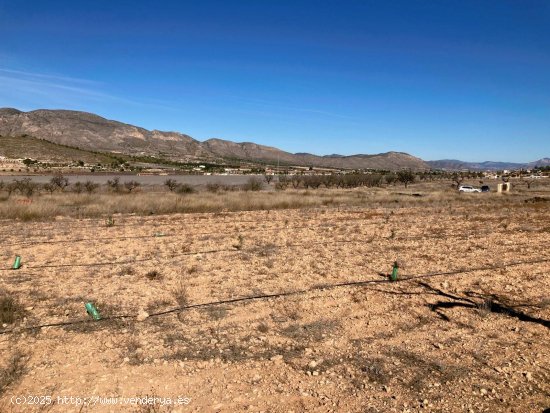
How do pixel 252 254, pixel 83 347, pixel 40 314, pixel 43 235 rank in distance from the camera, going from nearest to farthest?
1. pixel 83 347
2. pixel 40 314
3. pixel 252 254
4. pixel 43 235

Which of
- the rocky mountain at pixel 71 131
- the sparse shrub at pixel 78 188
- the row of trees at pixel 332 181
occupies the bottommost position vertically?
the sparse shrub at pixel 78 188

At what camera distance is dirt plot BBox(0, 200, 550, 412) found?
495 centimetres

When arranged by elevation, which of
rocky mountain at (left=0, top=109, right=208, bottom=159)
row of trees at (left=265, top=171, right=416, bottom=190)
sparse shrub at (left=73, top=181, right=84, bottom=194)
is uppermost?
rocky mountain at (left=0, top=109, right=208, bottom=159)

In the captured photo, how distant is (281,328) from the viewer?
683 centimetres

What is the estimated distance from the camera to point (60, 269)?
10.4 meters

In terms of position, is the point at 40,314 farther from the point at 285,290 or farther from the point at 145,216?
the point at 145,216

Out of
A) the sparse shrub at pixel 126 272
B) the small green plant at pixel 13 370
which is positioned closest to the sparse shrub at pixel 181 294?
the sparse shrub at pixel 126 272

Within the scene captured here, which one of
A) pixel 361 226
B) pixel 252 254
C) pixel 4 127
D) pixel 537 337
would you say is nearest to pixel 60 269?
pixel 252 254

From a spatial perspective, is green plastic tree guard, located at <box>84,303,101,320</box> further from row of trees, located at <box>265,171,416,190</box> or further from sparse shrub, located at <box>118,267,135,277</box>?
row of trees, located at <box>265,171,416,190</box>

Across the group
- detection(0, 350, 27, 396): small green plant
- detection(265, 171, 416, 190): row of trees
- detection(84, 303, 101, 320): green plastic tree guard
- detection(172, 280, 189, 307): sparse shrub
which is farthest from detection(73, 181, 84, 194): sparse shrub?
detection(0, 350, 27, 396): small green plant

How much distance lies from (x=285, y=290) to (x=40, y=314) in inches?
171

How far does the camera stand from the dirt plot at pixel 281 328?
16.3ft

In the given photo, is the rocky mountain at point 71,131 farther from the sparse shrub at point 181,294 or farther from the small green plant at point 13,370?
the small green plant at point 13,370

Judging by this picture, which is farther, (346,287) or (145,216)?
(145,216)
